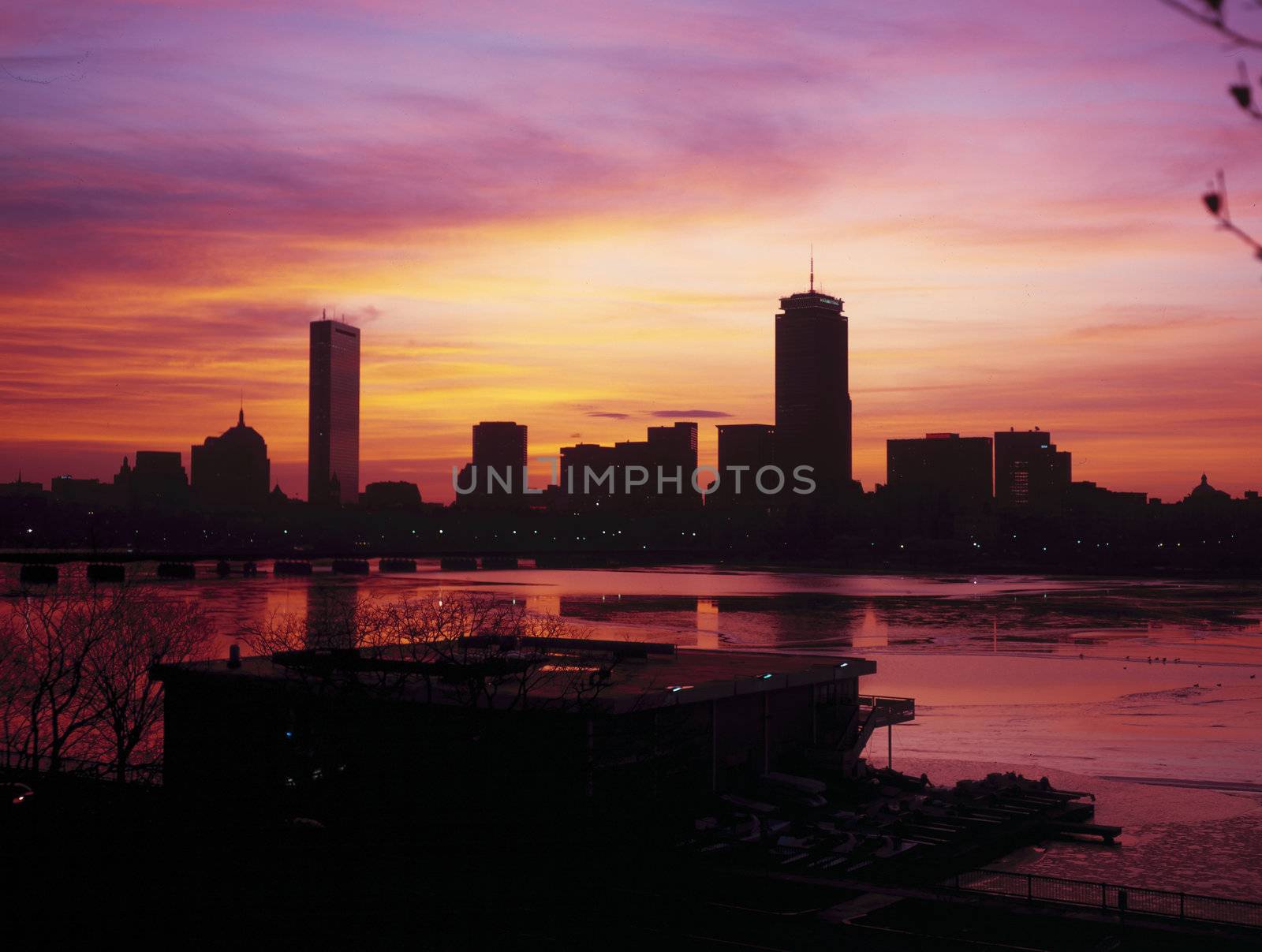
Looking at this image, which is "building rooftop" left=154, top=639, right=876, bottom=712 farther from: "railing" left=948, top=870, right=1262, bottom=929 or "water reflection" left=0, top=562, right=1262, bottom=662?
"water reflection" left=0, top=562, right=1262, bottom=662

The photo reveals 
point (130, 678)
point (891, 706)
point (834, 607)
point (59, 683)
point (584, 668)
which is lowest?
point (834, 607)

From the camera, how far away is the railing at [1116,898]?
16.7 meters

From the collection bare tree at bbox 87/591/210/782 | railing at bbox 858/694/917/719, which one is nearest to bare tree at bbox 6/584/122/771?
bare tree at bbox 87/591/210/782

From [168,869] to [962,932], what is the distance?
33.9 feet

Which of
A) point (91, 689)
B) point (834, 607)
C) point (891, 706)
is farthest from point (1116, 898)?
point (834, 607)

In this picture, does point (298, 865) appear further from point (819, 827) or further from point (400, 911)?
point (819, 827)

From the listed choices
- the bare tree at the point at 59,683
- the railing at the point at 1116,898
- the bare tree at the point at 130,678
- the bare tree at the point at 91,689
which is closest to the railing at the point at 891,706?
the railing at the point at 1116,898

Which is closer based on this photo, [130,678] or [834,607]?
[130,678]

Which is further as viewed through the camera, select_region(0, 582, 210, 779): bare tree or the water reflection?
the water reflection

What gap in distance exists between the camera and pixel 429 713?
21078 millimetres

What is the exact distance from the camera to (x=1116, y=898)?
1872cm

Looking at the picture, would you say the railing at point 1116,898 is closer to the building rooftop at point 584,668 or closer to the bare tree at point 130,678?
the building rooftop at point 584,668

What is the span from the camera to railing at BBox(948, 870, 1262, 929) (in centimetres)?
1672

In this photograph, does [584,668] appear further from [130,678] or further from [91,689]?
[91,689]
